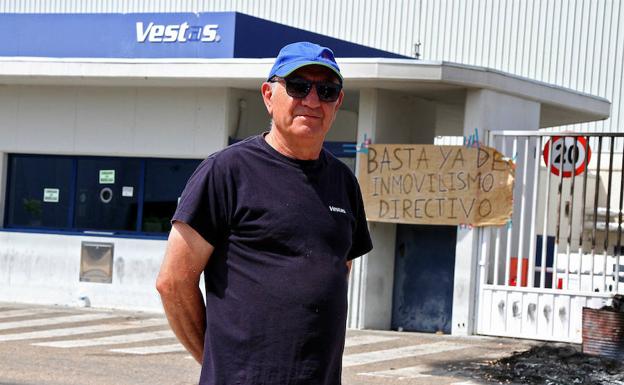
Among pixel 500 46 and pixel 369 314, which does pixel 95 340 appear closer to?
pixel 369 314

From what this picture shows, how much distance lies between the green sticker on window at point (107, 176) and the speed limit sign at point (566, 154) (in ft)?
21.6

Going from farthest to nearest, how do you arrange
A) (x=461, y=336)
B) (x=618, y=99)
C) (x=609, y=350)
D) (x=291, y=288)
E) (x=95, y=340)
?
(x=618, y=99), (x=461, y=336), (x=95, y=340), (x=609, y=350), (x=291, y=288)

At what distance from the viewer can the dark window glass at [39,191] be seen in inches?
728

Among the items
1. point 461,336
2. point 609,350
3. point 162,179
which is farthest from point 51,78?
point 609,350

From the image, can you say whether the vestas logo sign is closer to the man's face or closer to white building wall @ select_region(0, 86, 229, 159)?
white building wall @ select_region(0, 86, 229, 159)

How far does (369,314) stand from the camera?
53.5ft

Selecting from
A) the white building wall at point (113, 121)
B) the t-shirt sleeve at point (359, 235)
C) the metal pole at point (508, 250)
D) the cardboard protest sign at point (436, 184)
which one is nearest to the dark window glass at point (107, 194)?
the white building wall at point (113, 121)

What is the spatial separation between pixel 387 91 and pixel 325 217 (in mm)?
12601

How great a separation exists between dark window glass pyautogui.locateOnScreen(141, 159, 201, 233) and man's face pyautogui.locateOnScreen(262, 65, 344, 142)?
13.7 metres

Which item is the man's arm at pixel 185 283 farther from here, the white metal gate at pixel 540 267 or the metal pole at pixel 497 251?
the metal pole at pixel 497 251

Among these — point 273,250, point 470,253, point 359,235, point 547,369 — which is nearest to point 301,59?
point 273,250

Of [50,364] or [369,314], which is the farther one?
[369,314]

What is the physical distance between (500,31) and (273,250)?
24.4 m

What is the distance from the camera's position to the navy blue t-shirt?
12.1ft
